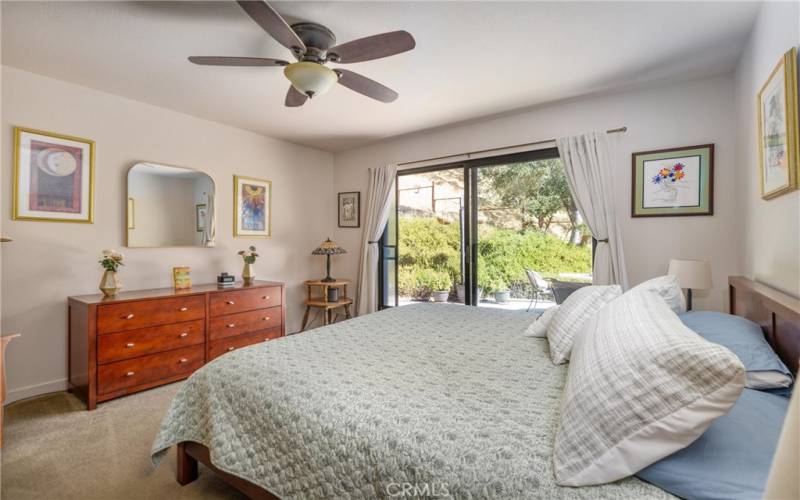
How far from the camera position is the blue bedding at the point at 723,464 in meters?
0.76

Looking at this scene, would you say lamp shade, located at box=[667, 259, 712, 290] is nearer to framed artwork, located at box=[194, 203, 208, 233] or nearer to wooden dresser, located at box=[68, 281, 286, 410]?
wooden dresser, located at box=[68, 281, 286, 410]

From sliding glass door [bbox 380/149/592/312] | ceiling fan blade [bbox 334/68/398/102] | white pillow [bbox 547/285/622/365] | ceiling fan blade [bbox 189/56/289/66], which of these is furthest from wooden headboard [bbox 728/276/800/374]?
ceiling fan blade [bbox 189/56/289/66]

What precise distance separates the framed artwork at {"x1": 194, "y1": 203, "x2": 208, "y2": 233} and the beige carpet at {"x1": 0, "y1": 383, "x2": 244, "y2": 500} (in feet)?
5.41

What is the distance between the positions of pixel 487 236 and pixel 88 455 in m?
3.51

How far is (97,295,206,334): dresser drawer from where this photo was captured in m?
2.58

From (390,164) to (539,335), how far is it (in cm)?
303

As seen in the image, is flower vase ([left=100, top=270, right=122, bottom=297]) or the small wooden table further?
the small wooden table

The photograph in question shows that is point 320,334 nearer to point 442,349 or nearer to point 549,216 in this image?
point 442,349

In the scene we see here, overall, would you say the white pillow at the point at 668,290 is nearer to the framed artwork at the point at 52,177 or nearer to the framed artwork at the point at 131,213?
the framed artwork at the point at 131,213

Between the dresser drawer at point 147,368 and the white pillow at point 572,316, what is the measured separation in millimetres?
2903

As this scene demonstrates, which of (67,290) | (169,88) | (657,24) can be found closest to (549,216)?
(657,24)

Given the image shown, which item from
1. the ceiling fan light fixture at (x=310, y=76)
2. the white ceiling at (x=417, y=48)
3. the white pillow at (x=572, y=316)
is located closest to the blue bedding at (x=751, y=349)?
the white pillow at (x=572, y=316)

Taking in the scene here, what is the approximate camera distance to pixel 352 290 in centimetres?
480

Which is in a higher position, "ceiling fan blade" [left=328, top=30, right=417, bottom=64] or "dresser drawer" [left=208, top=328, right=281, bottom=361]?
"ceiling fan blade" [left=328, top=30, right=417, bottom=64]
